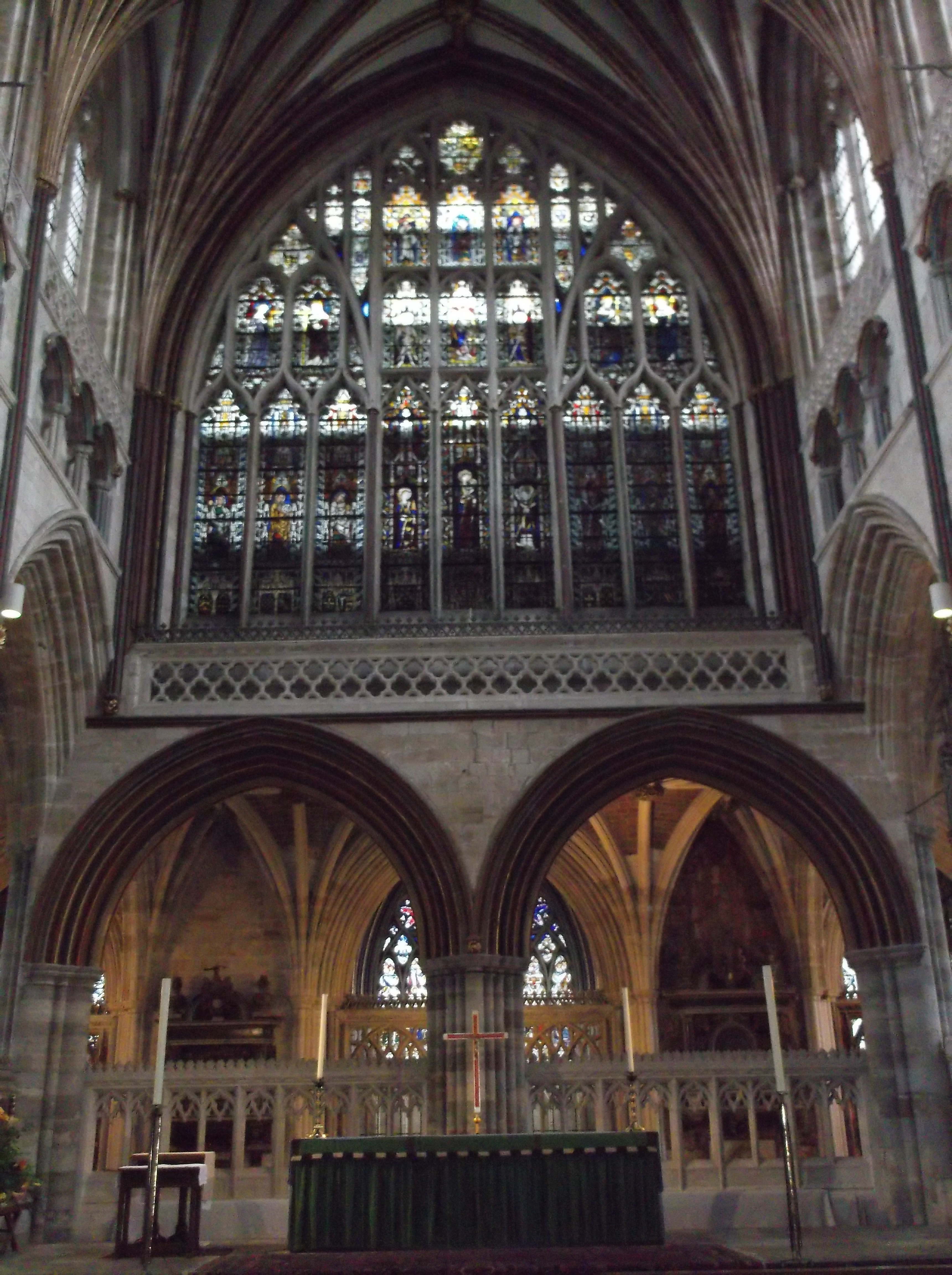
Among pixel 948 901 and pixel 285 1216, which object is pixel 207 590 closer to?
pixel 285 1216

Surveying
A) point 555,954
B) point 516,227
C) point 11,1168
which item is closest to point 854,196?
point 516,227

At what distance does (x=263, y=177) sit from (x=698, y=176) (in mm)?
6091

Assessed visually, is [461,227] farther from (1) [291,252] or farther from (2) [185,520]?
(2) [185,520]

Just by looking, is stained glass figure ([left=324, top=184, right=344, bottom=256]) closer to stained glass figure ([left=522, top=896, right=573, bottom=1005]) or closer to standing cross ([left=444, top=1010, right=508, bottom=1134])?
stained glass figure ([left=522, top=896, right=573, bottom=1005])

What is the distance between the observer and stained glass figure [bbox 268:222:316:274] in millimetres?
19094

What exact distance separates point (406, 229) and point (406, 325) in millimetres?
1754

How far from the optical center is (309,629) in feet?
52.2

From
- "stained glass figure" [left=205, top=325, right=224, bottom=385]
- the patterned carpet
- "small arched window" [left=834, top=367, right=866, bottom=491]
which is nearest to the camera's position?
the patterned carpet

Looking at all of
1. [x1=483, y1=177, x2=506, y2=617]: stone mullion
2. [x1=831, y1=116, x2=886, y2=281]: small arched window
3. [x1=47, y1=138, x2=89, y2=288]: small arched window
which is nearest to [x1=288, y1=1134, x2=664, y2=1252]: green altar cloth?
[x1=483, y1=177, x2=506, y2=617]: stone mullion

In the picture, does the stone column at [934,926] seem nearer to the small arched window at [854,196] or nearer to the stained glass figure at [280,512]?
the small arched window at [854,196]

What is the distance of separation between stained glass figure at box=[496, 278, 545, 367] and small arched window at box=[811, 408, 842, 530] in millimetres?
4337

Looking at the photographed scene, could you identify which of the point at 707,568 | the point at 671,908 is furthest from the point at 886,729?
the point at 671,908

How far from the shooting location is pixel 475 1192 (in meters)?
9.50

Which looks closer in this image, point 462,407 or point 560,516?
point 560,516
